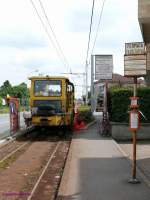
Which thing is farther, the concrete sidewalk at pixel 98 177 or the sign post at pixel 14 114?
the sign post at pixel 14 114

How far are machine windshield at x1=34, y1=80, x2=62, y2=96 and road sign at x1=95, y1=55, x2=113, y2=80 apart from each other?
1196 cm

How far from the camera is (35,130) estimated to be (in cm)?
3503

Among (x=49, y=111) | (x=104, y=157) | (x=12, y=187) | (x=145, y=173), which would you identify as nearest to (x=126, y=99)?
(x=49, y=111)

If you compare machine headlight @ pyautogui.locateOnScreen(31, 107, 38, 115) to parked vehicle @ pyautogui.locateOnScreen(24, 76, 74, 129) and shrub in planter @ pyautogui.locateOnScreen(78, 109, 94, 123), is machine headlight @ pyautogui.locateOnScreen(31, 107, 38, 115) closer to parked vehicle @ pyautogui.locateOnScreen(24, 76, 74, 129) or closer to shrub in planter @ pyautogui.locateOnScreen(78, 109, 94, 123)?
parked vehicle @ pyautogui.locateOnScreen(24, 76, 74, 129)

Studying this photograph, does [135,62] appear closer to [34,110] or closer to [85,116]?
[34,110]

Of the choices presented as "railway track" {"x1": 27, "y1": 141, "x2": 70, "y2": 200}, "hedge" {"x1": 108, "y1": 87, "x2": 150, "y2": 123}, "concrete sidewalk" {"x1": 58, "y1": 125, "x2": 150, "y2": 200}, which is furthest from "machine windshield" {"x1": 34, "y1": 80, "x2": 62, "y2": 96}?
"railway track" {"x1": 27, "y1": 141, "x2": 70, "y2": 200}

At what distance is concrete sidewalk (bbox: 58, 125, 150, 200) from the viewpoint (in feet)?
37.3

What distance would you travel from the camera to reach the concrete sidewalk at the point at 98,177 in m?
11.4

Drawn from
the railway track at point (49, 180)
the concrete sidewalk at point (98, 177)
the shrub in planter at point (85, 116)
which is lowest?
the railway track at point (49, 180)

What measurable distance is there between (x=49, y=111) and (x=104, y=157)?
1124 centimetres

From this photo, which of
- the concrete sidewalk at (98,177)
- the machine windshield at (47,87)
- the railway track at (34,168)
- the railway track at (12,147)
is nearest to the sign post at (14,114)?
the railway track at (12,147)

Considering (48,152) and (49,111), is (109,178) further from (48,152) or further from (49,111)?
(49,111)

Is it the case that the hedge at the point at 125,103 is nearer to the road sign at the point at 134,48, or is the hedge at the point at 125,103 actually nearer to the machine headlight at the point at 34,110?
the machine headlight at the point at 34,110

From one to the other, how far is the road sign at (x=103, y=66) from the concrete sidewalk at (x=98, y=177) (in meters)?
20.8
